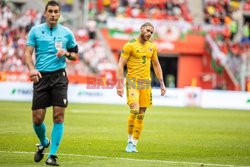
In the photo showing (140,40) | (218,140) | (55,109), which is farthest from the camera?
(218,140)

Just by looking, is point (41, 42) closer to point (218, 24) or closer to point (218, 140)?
point (218, 140)

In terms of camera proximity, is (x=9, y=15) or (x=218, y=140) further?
(x=9, y=15)

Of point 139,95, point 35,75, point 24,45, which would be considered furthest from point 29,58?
point 24,45

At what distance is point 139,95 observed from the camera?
A: 14820mm

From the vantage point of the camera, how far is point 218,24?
162 feet

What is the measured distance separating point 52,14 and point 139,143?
5400mm

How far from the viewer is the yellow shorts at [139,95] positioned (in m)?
14.6

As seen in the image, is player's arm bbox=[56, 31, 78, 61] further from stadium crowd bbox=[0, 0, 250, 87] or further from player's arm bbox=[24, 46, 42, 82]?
stadium crowd bbox=[0, 0, 250, 87]

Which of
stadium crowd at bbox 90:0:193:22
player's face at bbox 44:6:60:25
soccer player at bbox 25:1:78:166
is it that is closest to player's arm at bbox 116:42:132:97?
soccer player at bbox 25:1:78:166

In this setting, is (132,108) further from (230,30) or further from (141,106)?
(230,30)

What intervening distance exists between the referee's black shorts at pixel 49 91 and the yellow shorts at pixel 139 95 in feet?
9.16

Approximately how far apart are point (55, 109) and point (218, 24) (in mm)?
38563

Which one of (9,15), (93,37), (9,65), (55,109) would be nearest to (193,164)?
(55,109)

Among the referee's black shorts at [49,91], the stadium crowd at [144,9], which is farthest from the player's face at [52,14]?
the stadium crowd at [144,9]
